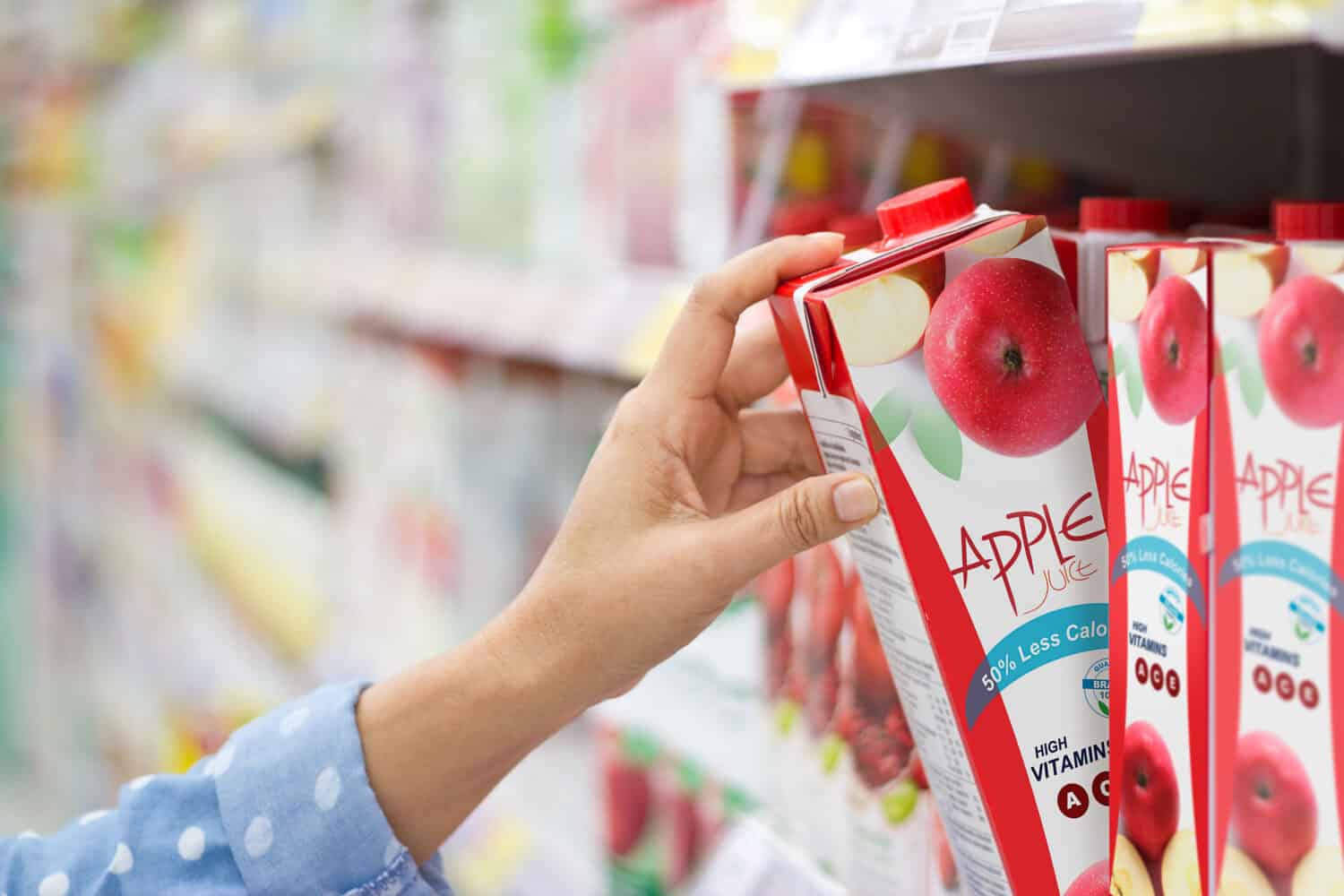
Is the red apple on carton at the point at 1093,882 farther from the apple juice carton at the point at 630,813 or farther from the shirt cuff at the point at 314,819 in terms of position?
the apple juice carton at the point at 630,813

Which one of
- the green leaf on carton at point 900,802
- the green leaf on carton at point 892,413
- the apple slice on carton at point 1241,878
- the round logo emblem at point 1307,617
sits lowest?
the green leaf on carton at point 900,802

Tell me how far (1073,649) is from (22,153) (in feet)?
14.2

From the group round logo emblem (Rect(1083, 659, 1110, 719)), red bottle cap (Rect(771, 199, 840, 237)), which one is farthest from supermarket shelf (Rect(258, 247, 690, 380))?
round logo emblem (Rect(1083, 659, 1110, 719))

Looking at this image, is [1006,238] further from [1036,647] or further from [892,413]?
[1036,647]

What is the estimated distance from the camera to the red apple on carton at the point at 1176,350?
57 centimetres

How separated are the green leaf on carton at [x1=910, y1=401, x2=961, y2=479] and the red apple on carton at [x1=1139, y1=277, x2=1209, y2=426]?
0.35 ft

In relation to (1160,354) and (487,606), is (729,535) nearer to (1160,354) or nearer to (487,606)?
(1160,354)

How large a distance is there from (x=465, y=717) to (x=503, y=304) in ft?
2.90

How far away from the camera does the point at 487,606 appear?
6.56 ft

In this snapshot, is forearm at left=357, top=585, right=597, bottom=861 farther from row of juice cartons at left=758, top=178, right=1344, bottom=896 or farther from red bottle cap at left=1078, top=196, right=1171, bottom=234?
red bottle cap at left=1078, top=196, right=1171, bottom=234

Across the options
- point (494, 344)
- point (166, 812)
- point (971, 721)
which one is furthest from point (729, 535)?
point (494, 344)

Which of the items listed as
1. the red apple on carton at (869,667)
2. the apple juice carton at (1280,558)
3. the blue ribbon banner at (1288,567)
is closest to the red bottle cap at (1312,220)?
the apple juice carton at (1280,558)

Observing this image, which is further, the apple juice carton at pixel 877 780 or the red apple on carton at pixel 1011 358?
the apple juice carton at pixel 877 780

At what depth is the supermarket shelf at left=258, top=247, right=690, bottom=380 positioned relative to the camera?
1.29 meters
